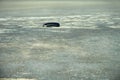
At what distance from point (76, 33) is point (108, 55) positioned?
3526mm

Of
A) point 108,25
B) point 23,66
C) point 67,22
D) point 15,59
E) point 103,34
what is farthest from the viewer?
point 67,22

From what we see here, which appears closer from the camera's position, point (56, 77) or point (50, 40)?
point (56, 77)

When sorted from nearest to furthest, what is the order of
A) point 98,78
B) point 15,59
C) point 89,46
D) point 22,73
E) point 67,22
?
point 98,78
point 22,73
point 15,59
point 89,46
point 67,22

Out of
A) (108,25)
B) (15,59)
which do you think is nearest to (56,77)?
(15,59)

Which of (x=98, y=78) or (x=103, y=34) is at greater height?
(x=98, y=78)

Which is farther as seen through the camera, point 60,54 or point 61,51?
point 61,51

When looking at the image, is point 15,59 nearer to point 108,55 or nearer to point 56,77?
point 56,77

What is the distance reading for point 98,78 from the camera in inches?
254

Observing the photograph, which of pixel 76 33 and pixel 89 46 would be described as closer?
pixel 89 46

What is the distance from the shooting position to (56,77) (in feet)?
21.5

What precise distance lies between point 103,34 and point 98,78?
5.37 meters

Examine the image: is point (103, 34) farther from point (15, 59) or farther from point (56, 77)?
point (56, 77)

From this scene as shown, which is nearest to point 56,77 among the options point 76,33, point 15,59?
point 15,59

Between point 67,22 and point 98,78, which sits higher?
point 98,78
